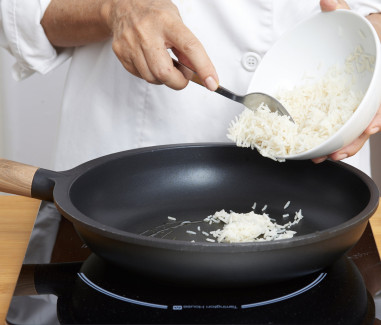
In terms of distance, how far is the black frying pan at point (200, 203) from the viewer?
0.75m

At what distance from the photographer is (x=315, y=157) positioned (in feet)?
3.23

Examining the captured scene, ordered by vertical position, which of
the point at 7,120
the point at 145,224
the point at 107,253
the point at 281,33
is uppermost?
the point at 281,33

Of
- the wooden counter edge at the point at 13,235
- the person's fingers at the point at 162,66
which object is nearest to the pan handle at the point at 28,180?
the wooden counter edge at the point at 13,235

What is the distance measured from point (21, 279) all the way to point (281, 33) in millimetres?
671

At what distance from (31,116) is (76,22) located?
4.01ft

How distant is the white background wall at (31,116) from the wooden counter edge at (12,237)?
45.3 inches

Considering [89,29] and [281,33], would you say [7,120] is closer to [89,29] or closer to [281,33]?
[89,29]

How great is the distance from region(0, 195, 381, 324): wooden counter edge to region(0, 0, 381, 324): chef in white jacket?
21cm

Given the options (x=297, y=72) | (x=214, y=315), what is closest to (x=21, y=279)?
(x=214, y=315)

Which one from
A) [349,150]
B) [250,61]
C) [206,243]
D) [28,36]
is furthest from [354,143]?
[28,36]

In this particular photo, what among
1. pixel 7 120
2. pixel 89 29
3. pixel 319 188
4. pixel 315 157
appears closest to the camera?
pixel 315 157

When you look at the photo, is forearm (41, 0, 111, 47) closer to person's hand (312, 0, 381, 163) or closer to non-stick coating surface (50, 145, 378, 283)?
non-stick coating surface (50, 145, 378, 283)

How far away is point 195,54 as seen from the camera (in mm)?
936

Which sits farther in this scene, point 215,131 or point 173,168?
point 215,131
